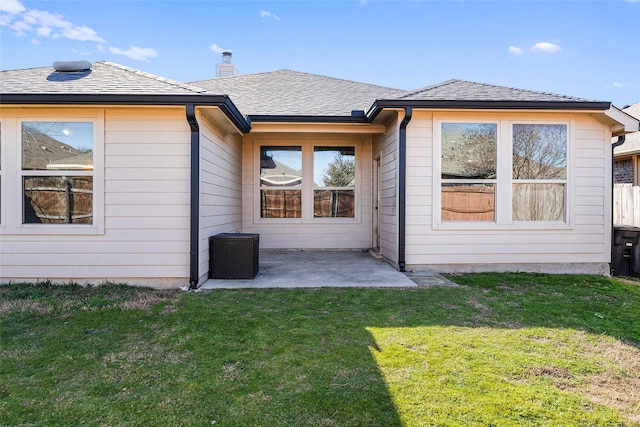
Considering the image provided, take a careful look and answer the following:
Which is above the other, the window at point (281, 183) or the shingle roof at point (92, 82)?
the shingle roof at point (92, 82)

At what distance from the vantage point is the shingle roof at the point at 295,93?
730 cm

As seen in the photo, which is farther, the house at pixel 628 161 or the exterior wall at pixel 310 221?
the house at pixel 628 161

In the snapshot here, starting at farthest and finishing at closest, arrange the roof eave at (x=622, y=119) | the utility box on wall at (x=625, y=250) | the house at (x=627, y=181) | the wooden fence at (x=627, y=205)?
the house at (x=627, y=181) → the wooden fence at (x=627, y=205) → the utility box on wall at (x=625, y=250) → the roof eave at (x=622, y=119)

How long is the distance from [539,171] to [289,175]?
4.94 metres

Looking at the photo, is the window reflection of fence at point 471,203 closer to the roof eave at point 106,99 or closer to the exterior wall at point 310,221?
the exterior wall at point 310,221

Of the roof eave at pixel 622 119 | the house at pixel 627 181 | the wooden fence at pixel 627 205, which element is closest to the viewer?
the roof eave at pixel 622 119

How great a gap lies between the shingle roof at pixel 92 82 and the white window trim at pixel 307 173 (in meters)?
3.16

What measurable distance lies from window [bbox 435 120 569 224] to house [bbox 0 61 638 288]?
2 cm

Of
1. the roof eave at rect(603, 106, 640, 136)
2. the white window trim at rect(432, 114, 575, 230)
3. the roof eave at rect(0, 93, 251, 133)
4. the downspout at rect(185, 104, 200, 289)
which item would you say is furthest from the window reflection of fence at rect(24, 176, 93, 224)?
the roof eave at rect(603, 106, 640, 136)

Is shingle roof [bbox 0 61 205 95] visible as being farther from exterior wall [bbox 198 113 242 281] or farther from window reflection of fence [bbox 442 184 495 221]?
window reflection of fence [bbox 442 184 495 221]

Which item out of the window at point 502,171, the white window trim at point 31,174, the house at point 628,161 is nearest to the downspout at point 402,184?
the window at point 502,171

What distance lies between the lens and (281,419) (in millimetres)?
1925

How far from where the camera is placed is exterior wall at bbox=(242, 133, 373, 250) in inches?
325

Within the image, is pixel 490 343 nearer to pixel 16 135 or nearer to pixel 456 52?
pixel 16 135
